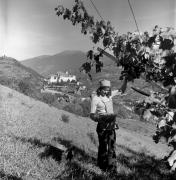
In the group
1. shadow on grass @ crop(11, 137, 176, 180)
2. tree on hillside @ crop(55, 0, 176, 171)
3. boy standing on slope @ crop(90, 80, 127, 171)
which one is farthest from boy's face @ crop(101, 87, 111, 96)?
tree on hillside @ crop(55, 0, 176, 171)

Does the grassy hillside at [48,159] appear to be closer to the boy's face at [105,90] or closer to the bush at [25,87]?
the boy's face at [105,90]

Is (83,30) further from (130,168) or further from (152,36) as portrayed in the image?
(130,168)

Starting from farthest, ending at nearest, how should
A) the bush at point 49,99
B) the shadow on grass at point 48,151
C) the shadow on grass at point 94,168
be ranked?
1. the bush at point 49,99
2. the shadow on grass at point 48,151
3. the shadow on grass at point 94,168

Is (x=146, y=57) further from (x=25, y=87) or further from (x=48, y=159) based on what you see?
(x=25, y=87)

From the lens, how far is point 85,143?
12.7 metres

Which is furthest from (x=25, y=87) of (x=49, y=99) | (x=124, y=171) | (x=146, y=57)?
(x=146, y=57)

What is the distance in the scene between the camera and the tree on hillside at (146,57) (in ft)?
10.6

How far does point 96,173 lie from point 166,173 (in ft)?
8.96

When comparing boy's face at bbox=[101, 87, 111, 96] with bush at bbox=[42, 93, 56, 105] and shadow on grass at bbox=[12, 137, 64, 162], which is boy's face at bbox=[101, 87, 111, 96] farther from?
bush at bbox=[42, 93, 56, 105]

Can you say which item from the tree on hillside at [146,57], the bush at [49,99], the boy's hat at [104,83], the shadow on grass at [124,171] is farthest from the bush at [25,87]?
the tree on hillside at [146,57]

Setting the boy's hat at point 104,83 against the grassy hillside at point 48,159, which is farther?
the boy's hat at point 104,83

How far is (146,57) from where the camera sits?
414 centimetres

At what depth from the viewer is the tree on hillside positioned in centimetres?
322

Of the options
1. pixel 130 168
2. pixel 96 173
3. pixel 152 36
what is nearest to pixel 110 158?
pixel 96 173
